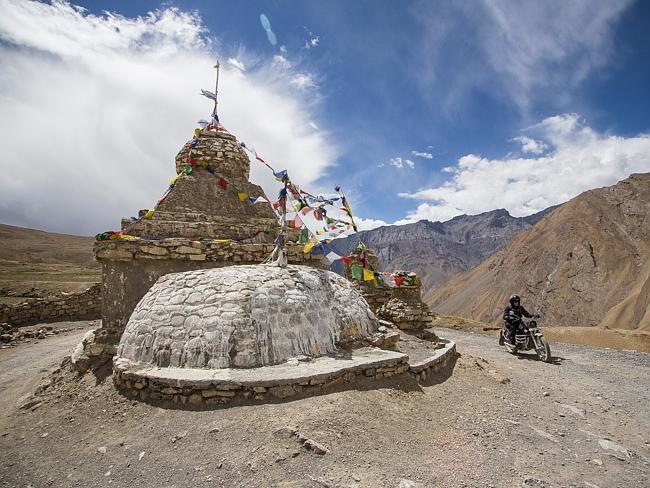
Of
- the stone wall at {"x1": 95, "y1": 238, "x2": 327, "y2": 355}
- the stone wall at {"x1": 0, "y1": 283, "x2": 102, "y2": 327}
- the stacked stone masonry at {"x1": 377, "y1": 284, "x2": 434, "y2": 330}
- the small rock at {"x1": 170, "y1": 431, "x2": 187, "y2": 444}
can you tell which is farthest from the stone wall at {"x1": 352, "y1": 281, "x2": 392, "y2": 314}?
the stone wall at {"x1": 0, "y1": 283, "x2": 102, "y2": 327}

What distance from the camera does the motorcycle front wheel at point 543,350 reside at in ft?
30.5

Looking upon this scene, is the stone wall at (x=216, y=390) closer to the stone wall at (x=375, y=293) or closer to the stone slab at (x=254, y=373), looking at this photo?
the stone slab at (x=254, y=373)

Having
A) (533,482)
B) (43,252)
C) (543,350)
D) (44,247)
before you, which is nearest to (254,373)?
(533,482)

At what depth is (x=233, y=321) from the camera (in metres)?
5.33

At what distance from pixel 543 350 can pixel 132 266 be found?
10280 millimetres

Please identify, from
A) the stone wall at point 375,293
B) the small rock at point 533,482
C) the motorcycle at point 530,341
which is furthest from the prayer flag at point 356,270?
the small rock at point 533,482

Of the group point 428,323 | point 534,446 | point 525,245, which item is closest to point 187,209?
point 428,323

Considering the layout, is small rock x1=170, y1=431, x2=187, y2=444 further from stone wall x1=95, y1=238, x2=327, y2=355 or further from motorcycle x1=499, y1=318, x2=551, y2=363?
motorcycle x1=499, y1=318, x2=551, y2=363

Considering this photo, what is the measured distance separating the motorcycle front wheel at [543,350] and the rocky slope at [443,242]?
7593 cm

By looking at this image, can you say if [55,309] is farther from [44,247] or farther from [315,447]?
[44,247]

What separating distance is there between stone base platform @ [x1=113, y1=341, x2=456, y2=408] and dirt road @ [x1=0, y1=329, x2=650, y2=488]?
17 cm

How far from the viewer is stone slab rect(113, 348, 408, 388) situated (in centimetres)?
473

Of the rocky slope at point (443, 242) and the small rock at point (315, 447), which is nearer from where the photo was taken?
the small rock at point (315, 447)

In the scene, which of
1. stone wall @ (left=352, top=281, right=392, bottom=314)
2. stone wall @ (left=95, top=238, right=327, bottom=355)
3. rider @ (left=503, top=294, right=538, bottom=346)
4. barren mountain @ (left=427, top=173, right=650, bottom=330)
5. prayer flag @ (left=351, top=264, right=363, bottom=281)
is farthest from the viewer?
barren mountain @ (left=427, top=173, right=650, bottom=330)
